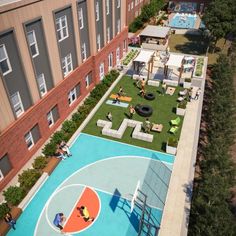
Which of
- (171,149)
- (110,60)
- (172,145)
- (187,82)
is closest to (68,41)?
(110,60)

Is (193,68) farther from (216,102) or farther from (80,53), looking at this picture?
(80,53)

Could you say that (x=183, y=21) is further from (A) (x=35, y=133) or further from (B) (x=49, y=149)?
(B) (x=49, y=149)

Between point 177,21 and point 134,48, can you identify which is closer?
point 134,48

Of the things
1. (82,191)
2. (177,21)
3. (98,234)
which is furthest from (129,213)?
(177,21)

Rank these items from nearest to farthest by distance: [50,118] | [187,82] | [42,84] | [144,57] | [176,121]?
[42,84] < [50,118] < [176,121] < [187,82] < [144,57]

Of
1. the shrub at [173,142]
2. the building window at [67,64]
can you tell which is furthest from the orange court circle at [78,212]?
the building window at [67,64]

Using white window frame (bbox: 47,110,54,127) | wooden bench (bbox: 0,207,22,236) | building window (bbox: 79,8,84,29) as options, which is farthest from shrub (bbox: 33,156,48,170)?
building window (bbox: 79,8,84,29)

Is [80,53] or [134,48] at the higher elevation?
[80,53]
